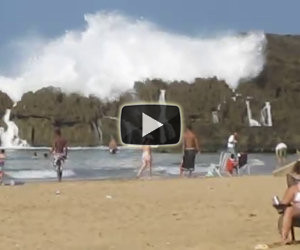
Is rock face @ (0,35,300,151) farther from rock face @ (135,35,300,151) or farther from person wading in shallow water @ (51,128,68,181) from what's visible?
person wading in shallow water @ (51,128,68,181)

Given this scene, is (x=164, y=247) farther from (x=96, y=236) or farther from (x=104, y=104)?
(x=104, y=104)

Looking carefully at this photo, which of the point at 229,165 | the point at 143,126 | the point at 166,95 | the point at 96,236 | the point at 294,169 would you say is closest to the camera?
the point at 143,126

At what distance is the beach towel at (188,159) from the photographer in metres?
20.5

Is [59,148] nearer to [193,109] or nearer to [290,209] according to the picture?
[290,209]

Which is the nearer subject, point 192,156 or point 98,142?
point 192,156

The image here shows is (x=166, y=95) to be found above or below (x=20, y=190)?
above

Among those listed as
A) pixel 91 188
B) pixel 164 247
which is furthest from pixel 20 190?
pixel 164 247

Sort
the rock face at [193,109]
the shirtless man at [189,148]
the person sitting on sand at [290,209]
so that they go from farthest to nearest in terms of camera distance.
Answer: the rock face at [193,109] < the shirtless man at [189,148] < the person sitting on sand at [290,209]

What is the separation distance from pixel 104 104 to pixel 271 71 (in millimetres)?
29610

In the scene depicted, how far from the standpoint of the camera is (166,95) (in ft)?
400

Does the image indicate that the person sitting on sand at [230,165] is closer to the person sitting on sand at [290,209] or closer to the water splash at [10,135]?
the person sitting on sand at [290,209]
